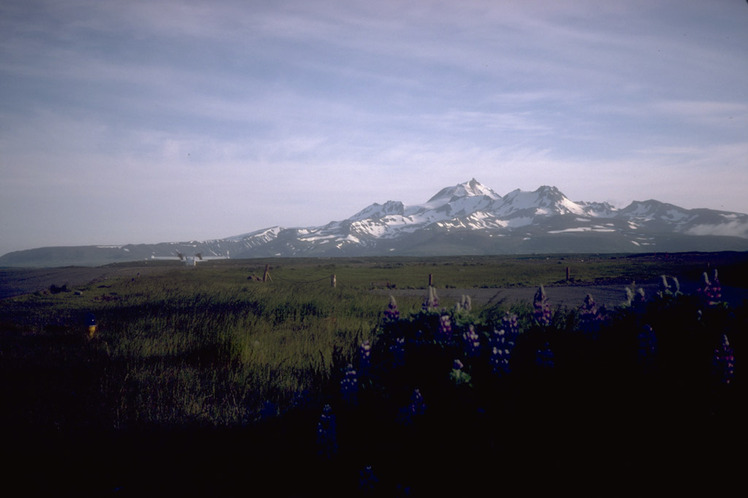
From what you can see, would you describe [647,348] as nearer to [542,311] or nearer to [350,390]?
[542,311]

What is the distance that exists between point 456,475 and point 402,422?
636 millimetres

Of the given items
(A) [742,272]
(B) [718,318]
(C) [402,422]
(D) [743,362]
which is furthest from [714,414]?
(A) [742,272]

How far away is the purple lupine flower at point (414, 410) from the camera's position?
3.13 m

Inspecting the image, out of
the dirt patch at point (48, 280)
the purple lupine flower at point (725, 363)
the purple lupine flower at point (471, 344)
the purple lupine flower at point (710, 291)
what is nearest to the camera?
the purple lupine flower at point (725, 363)

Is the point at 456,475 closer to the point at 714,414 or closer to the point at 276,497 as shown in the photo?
the point at 276,497

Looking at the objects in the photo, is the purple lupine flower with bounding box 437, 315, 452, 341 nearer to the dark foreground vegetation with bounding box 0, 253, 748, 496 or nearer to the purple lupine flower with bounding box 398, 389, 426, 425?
the dark foreground vegetation with bounding box 0, 253, 748, 496

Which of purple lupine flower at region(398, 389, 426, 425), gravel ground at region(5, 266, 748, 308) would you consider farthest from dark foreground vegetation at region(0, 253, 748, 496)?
gravel ground at region(5, 266, 748, 308)

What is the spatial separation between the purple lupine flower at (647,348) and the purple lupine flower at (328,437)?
8.88ft

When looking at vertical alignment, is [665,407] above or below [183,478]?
above

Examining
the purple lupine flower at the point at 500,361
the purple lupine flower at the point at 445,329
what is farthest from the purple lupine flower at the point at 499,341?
the purple lupine flower at the point at 445,329

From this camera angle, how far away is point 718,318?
4195 mm

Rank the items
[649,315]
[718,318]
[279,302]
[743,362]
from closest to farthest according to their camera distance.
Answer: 1. [743,362]
2. [718,318]
3. [649,315]
4. [279,302]

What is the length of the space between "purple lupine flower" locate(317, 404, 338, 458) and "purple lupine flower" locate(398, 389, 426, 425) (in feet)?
1.71

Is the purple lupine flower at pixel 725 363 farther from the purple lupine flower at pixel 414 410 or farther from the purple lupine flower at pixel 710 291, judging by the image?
the purple lupine flower at pixel 414 410
